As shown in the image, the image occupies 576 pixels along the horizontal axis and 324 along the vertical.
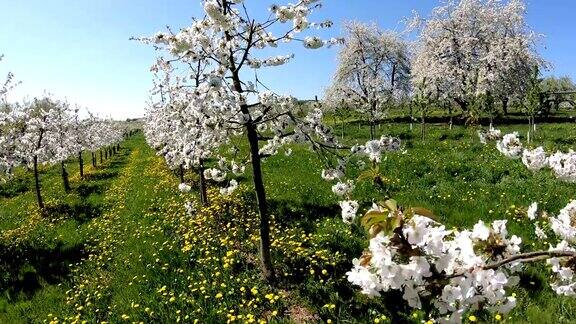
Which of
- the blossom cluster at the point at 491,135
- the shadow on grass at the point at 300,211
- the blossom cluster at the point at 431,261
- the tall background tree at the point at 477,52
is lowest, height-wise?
the shadow on grass at the point at 300,211

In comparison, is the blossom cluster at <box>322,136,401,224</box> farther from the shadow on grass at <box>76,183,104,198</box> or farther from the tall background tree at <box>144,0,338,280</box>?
the shadow on grass at <box>76,183,104,198</box>

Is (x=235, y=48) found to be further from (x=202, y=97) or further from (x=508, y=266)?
(x=508, y=266)


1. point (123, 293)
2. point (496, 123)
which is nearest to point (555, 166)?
point (123, 293)

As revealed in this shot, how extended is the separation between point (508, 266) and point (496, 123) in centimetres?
3728

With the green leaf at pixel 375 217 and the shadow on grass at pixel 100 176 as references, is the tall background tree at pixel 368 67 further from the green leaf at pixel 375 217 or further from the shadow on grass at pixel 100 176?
the green leaf at pixel 375 217

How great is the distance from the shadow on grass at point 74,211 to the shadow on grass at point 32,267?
2.88 metres

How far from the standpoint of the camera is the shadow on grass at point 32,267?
32.1 feet

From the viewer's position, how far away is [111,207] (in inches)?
652

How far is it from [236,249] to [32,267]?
16.7 ft

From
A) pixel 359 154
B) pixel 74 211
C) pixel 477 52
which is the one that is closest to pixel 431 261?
pixel 359 154

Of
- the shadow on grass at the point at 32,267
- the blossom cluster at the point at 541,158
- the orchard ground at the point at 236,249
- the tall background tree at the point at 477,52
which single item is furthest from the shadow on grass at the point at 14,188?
the tall background tree at the point at 477,52

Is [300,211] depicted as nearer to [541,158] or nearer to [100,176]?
[541,158]

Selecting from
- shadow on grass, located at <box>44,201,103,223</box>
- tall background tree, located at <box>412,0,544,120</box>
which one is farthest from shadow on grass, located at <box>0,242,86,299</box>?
tall background tree, located at <box>412,0,544,120</box>

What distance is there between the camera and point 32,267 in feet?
35.1
